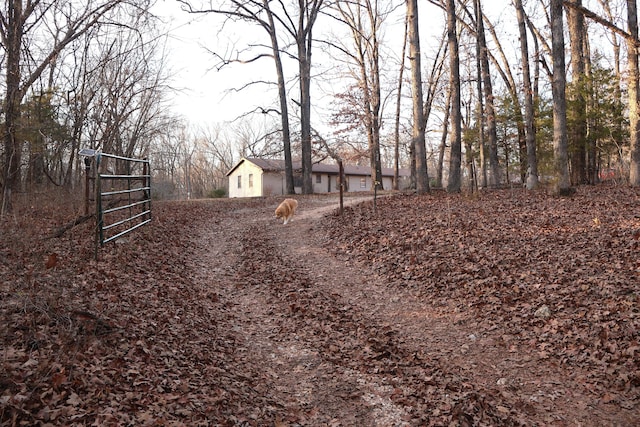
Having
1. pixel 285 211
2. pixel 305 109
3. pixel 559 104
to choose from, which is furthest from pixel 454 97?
pixel 305 109

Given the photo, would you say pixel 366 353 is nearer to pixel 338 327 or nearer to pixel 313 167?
pixel 338 327

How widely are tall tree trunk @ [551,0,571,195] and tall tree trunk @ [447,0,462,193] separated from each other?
378 centimetres

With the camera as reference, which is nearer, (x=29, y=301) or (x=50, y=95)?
(x=29, y=301)

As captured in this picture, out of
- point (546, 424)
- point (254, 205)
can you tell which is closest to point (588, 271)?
point (546, 424)

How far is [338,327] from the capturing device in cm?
601

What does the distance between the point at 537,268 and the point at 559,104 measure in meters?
7.46

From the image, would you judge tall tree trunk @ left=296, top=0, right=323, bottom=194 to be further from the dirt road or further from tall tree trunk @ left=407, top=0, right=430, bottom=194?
the dirt road

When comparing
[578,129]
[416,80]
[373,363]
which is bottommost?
[373,363]

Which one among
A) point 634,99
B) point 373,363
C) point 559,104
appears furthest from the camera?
point 634,99

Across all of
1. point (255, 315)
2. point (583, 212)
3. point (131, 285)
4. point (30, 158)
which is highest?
point (30, 158)

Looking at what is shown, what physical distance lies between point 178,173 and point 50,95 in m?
49.3

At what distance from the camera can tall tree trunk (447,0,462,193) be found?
15.3 meters

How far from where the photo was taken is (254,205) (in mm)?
19172

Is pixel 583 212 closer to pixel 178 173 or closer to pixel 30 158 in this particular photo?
pixel 30 158
